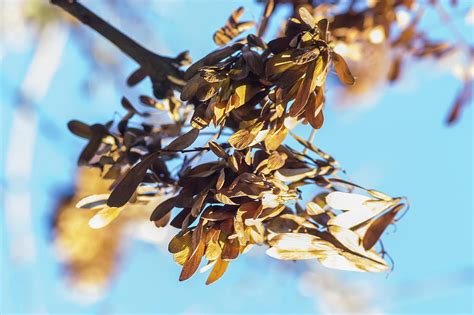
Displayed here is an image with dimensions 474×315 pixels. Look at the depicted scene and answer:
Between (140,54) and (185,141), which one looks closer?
(185,141)

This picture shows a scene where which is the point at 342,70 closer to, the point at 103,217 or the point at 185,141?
the point at 185,141

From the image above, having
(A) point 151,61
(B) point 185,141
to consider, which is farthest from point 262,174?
(A) point 151,61

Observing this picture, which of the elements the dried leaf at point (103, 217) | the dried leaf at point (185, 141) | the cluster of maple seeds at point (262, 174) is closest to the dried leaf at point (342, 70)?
the cluster of maple seeds at point (262, 174)

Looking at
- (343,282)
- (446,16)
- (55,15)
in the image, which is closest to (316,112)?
(446,16)

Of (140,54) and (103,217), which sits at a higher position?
(140,54)

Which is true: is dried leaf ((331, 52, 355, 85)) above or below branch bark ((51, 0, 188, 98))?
below

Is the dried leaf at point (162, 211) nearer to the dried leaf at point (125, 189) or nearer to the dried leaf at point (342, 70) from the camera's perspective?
the dried leaf at point (125, 189)

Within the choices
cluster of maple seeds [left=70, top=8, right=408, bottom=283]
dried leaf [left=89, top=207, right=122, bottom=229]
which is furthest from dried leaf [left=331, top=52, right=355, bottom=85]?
dried leaf [left=89, top=207, right=122, bottom=229]

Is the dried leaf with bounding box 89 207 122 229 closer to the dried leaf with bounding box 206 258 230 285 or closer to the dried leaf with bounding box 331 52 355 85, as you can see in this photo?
the dried leaf with bounding box 206 258 230 285

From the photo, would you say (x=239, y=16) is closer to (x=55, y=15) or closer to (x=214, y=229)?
(x=214, y=229)
